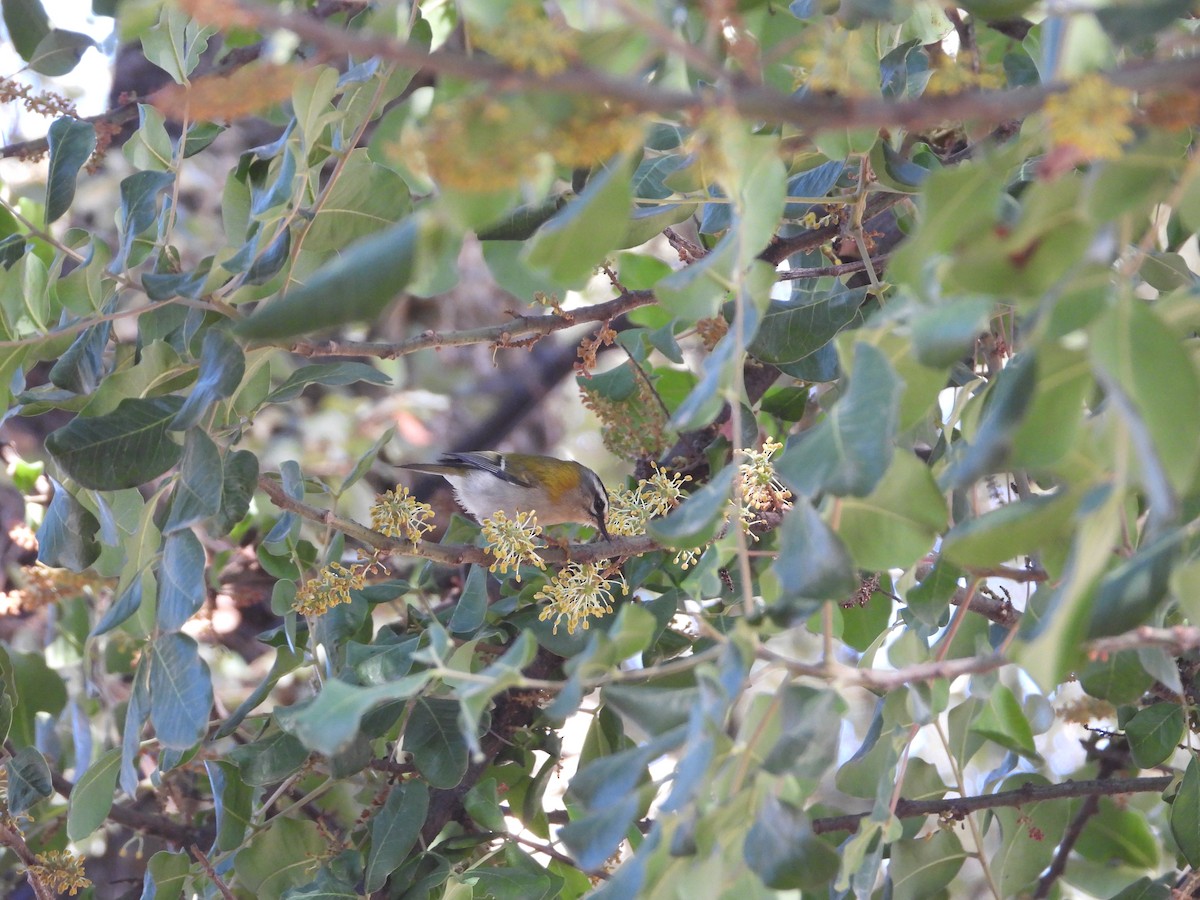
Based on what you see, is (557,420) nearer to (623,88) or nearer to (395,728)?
(395,728)

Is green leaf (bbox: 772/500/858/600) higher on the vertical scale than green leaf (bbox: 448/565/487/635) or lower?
higher

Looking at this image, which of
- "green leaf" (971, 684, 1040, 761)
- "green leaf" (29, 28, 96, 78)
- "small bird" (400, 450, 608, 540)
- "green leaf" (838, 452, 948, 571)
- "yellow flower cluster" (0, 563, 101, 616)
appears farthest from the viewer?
"small bird" (400, 450, 608, 540)

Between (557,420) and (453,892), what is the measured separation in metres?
4.62

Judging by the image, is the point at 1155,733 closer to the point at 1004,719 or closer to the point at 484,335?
the point at 1004,719

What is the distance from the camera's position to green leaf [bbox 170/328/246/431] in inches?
62.0

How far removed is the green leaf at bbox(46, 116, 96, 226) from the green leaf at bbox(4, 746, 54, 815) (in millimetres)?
1019

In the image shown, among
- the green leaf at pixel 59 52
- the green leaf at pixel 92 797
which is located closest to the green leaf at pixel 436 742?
the green leaf at pixel 92 797

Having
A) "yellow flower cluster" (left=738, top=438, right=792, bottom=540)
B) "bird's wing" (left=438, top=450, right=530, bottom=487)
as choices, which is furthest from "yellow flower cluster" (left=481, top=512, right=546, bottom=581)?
"bird's wing" (left=438, top=450, right=530, bottom=487)

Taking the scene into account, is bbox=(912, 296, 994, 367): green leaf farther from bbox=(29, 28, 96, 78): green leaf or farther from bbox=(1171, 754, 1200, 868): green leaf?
bbox=(29, 28, 96, 78): green leaf

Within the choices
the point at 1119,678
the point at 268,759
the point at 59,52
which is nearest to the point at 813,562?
the point at 1119,678

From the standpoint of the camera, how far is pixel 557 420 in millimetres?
6406

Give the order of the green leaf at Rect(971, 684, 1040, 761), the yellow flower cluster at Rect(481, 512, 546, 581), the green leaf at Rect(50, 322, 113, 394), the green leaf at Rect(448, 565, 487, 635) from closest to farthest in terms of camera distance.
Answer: the green leaf at Rect(971, 684, 1040, 761) → the green leaf at Rect(50, 322, 113, 394) → the yellow flower cluster at Rect(481, 512, 546, 581) → the green leaf at Rect(448, 565, 487, 635)

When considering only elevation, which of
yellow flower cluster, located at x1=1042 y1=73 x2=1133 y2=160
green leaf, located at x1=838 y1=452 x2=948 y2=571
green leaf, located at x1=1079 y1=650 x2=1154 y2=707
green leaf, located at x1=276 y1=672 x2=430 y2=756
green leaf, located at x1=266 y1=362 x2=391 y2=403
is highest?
yellow flower cluster, located at x1=1042 y1=73 x2=1133 y2=160

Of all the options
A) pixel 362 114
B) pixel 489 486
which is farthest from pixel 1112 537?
pixel 489 486
